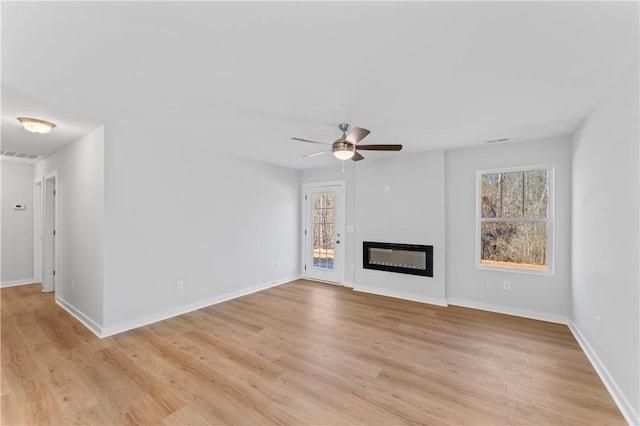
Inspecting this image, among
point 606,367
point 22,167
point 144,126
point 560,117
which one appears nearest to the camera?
point 606,367

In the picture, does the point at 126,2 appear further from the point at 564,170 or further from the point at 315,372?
the point at 564,170

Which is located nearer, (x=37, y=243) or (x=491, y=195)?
(x=491, y=195)

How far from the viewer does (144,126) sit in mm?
3406

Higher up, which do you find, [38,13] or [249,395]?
[38,13]

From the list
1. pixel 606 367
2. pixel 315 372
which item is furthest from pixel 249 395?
pixel 606 367

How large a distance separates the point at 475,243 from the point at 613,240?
2084 millimetres

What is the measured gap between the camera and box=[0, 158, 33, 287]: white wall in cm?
538

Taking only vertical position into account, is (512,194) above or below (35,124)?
below

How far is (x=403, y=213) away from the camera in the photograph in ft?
16.2

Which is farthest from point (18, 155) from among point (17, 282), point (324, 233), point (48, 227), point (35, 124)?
point (324, 233)

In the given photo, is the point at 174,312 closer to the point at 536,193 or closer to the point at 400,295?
the point at 400,295

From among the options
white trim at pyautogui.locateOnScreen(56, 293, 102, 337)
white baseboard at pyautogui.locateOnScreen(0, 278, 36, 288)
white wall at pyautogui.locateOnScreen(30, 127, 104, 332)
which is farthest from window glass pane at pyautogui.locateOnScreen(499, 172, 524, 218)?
white baseboard at pyautogui.locateOnScreen(0, 278, 36, 288)

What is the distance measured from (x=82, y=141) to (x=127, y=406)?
3.40 m

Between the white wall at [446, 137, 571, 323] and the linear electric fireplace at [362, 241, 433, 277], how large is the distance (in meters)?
0.36
